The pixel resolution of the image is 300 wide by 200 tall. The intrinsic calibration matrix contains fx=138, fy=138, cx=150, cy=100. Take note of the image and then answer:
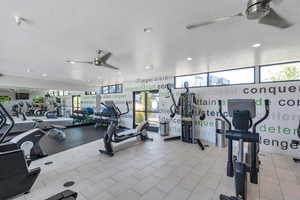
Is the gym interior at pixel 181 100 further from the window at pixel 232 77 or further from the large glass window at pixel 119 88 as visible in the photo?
the large glass window at pixel 119 88

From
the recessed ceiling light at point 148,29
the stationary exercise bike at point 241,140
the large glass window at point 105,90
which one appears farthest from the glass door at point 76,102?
the stationary exercise bike at point 241,140

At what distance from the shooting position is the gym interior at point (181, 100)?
6.29ft

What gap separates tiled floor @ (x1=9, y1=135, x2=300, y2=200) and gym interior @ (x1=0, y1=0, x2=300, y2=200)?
0.02 m

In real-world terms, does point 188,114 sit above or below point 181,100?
below

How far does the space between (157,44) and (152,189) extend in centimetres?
281

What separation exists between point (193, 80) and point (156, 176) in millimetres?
4173

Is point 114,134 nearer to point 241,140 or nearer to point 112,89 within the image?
point 241,140

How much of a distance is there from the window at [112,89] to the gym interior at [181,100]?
3.79 m

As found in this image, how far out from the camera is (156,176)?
9.08ft

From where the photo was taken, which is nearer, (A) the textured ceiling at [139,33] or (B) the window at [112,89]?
(A) the textured ceiling at [139,33]

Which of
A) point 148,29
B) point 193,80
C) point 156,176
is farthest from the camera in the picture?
point 193,80

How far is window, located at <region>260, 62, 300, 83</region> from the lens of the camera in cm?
389

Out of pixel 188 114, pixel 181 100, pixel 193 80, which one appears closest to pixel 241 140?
pixel 188 114

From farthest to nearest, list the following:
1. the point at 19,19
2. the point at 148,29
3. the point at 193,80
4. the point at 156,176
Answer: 1. the point at 193,80
2. the point at 156,176
3. the point at 148,29
4. the point at 19,19
